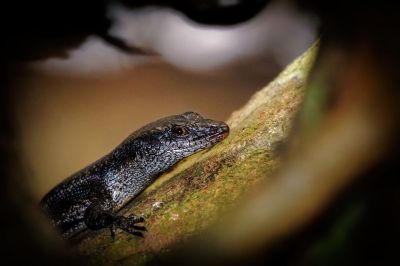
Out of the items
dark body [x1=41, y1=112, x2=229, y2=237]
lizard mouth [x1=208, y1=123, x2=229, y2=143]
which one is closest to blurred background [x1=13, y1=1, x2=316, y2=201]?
dark body [x1=41, y1=112, x2=229, y2=237]

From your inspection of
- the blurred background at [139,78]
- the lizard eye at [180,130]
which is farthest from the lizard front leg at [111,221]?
the lizard eye at [180,130]

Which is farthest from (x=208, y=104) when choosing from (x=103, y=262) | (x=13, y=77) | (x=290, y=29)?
(x=103, y=262)

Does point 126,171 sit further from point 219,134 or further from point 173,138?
point 219,134

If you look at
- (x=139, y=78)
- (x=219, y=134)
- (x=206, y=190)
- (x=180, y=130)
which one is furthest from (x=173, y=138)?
(x=206, y=190)

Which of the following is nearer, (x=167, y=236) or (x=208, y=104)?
(x=167, y=236)

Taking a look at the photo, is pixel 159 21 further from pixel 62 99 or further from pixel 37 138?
pixel 37 138

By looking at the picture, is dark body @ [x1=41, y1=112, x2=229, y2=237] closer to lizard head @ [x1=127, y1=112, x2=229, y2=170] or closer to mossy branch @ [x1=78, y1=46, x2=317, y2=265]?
lizard head @ [x1=127, y1=112, x2=229, y2=170]

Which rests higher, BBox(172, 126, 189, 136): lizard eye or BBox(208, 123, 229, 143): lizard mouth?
BBox(172, 126, 189, 136): lizard eye
